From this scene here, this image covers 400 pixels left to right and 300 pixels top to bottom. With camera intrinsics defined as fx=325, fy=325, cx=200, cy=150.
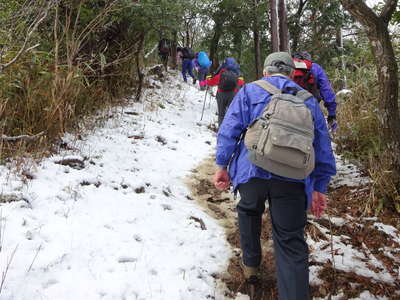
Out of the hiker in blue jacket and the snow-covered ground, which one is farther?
the hiker in blue jacket

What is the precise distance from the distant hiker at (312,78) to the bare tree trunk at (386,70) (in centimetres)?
77

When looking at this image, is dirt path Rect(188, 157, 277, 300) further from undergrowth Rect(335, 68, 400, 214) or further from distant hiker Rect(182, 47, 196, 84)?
distant hiker Rect(182, 47, 196, 84)

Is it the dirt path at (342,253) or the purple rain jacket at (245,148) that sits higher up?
the purple rain jacket at (245,148)

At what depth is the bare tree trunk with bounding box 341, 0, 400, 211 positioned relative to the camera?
142 inches

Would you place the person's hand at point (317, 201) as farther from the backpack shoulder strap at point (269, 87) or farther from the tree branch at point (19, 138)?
the tree branch at point (19, 138)

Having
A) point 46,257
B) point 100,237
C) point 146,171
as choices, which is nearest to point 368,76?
point 146,171

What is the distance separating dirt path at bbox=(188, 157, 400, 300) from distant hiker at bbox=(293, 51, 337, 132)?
4.44 ft

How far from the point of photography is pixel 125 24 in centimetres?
811

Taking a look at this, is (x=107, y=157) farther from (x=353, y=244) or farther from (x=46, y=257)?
(x=353, y=244)

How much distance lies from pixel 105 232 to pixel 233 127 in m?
1.61

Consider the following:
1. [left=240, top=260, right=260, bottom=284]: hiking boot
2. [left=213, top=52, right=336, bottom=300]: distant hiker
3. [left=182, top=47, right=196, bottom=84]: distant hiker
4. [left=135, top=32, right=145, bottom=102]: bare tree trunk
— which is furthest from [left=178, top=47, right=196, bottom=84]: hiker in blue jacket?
[left=240, top=260, right=260, bottom=284]: hiking boot

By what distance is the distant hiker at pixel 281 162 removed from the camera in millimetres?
2107

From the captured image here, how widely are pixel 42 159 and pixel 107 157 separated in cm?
107

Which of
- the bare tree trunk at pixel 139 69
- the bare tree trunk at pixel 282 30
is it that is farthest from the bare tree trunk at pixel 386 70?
the bare tree trunk at pixel 282 30
